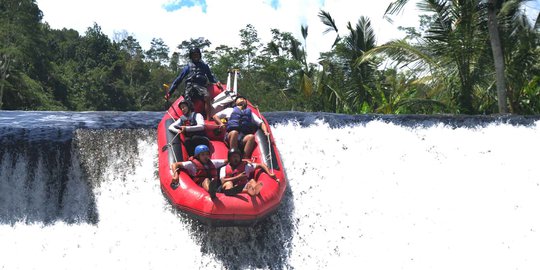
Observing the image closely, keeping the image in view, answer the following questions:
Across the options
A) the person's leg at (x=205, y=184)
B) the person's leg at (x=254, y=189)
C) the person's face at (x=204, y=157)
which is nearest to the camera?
the person's leg at (x=254, y=189)

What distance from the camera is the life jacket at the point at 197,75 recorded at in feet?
26.6

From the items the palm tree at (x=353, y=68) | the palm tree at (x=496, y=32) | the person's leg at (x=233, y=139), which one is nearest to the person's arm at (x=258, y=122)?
the person's leg at (x=233, y=139)

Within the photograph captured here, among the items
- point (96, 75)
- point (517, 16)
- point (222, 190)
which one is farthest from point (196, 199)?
point (96, 75)

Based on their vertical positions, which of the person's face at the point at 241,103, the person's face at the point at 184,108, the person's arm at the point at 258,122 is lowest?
the person's arm at the point at 258,122

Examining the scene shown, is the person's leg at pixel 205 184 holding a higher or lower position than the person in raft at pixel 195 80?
lower

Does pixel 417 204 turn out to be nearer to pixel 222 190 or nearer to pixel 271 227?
pixel 271 227

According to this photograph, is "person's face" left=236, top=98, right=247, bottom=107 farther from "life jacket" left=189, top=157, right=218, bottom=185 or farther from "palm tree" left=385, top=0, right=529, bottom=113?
"palm tree" left=385, top=0, right=529, bottom=113

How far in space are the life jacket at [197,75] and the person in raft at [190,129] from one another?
104 cm

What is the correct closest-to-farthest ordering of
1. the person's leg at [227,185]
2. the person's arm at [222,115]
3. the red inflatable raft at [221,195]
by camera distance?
1. the red inflatable raft at [221,195]
2. the person's leg at [227,185]
3. the person's arm at [222,115]

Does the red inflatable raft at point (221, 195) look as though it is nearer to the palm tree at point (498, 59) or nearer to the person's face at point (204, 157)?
the person's face at point (204, 157)

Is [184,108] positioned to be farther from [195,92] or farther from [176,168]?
[176,168]

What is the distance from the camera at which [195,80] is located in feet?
26.6

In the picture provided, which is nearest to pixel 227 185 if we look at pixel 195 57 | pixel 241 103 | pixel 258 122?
pixel 258 122

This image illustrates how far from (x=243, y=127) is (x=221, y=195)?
170 cm
